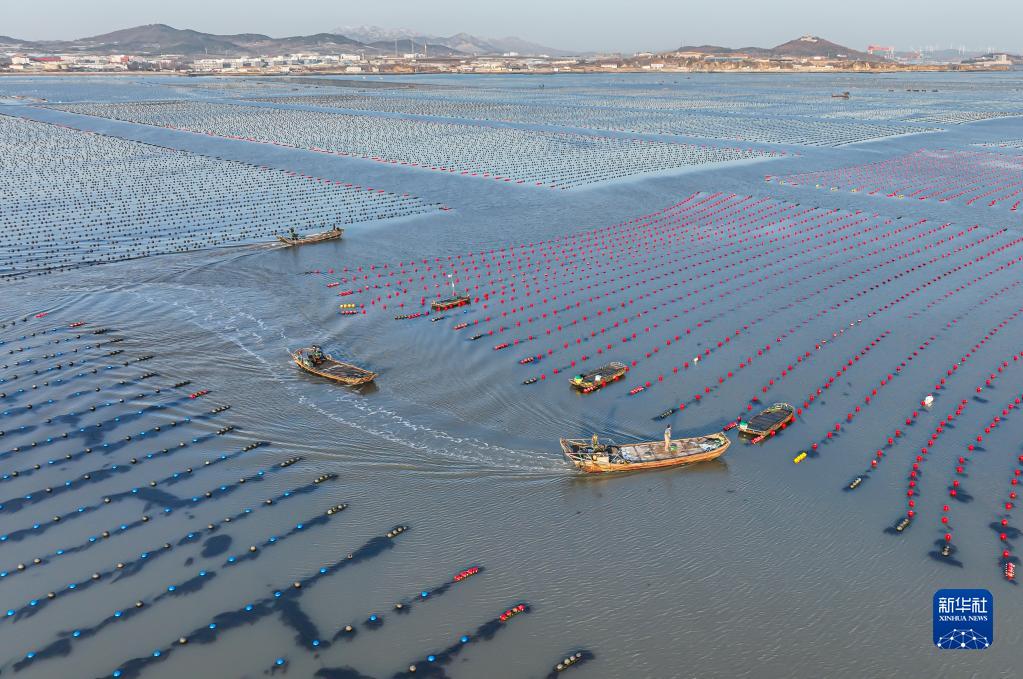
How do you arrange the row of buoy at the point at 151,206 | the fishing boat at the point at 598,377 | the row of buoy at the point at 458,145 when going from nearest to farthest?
1. the fishing boat at the point at 598,377
2. the row of buoy at the point at 151,206
3. the row of buoy at the point at 458,145

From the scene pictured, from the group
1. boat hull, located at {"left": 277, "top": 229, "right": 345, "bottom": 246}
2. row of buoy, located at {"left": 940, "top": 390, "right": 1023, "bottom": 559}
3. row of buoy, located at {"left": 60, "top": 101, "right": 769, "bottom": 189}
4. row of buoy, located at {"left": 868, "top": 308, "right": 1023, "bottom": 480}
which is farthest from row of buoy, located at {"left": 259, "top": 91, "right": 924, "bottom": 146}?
row of buoy, located at {"left": 940, "top": 390, "right": 1023, "bottom": 559}

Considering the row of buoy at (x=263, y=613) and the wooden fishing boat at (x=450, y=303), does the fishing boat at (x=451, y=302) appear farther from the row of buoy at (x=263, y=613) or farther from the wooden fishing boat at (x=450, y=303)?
the row of buoy at (x=263, y=613)

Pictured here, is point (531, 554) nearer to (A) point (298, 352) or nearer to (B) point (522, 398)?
(B) point (522, 398)

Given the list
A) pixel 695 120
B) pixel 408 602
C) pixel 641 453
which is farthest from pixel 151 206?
pixel 695 120

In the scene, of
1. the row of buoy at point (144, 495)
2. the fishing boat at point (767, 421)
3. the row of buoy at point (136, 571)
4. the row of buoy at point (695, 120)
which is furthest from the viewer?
the row of buoy at point (695, 120)

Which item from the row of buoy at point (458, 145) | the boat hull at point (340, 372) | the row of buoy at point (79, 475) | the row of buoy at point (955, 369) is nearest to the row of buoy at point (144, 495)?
the row of buoy at point (79, 475)

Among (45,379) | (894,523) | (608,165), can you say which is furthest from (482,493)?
(608,165)
